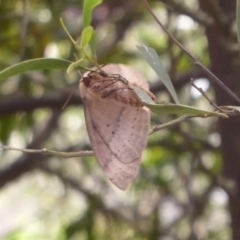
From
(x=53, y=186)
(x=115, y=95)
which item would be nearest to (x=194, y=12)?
(x=115, y=95)

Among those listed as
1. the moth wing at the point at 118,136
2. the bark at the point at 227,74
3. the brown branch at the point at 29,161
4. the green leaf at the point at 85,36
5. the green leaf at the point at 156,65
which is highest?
the green leaf at the point at 85,36

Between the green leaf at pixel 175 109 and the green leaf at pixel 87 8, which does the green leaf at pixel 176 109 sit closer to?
the green leaf at pixel 175 109

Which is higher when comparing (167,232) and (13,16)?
(13,16)

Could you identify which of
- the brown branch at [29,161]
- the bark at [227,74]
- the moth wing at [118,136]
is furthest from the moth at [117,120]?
the brown branch at [29,161]

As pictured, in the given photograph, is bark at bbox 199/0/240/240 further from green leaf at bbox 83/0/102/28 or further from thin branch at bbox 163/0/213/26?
green leaf at bbox 83/0/102/28

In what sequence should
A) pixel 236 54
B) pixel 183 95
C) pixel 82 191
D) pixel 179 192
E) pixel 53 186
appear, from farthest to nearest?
pixel 53 186 → pixel 179 192 → pixel 82 191 → pixel 183 95 → pixel 236 54

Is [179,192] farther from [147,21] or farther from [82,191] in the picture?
[147,21]

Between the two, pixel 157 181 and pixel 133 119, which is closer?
pixel 133 119

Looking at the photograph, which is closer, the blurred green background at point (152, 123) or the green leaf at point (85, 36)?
the green leaf at point (85, 36)
